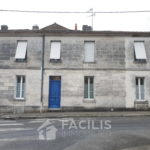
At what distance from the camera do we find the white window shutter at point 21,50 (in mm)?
13747

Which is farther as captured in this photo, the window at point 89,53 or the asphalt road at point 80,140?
the window at point 89,53

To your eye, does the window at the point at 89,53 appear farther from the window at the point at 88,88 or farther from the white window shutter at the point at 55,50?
the white window shutter at the point at 55,50

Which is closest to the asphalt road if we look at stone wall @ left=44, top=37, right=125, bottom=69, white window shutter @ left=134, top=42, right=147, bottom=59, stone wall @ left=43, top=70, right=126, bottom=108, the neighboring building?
stone wall @ left=43, top=70, right=126, bottom=108

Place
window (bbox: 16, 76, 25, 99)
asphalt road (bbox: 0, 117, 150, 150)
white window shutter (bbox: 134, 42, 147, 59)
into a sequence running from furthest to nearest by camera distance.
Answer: window (bbox: 16, 76, 25, 99)
white window shutter (bbox: 134, 42, 147, 59)
asphalt road (bbox: 0, 117, 150, 150)

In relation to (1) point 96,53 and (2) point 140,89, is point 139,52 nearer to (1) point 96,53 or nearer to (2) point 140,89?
(2) point 140,89

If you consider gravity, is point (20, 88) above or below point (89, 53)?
below

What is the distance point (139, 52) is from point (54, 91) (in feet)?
24.1

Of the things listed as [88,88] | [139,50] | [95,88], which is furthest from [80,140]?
[139,50]

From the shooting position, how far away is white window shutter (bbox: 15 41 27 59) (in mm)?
13747

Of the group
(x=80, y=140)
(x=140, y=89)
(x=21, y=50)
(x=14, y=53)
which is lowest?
(x=80, y=140)

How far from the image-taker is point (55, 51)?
13.9m

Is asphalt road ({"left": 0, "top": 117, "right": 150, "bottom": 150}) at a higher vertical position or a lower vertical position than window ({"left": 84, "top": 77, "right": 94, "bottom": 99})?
lower

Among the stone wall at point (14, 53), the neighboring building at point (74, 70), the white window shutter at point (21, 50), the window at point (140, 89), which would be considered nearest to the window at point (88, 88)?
the neighboring building at point (74, 70)

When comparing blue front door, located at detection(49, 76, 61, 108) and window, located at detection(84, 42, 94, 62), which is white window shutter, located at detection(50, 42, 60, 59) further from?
window, located at detection(84, 42, 94, 62)
